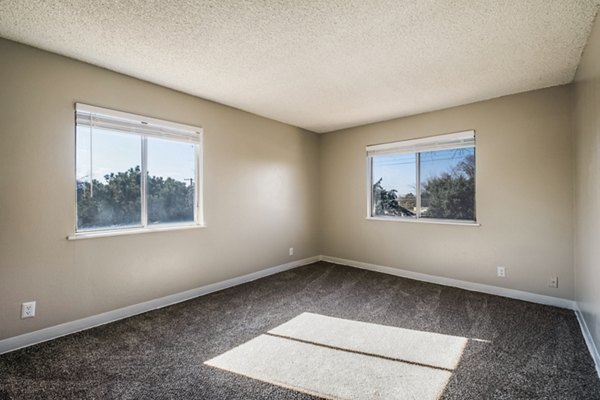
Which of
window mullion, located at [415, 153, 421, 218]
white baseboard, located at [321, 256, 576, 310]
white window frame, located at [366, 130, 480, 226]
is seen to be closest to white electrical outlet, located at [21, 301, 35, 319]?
white baseboard, located at [321, 256, 576, 310]

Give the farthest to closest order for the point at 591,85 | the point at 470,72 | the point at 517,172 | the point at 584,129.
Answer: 1. the point at 517,172
2. the point at 470,72
3. the point at 584,129
4. the point at 591,85

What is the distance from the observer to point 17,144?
2.27m

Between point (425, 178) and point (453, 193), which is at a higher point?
point (425, 178)

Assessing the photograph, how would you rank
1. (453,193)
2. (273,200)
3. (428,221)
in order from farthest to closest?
1. (273,200)
2. (428,221)
3. (453,193)

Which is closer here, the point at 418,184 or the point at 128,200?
the point at 128,200

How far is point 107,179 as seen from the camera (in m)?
2.84

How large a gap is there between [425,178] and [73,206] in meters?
4.15

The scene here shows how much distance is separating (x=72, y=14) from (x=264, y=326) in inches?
109

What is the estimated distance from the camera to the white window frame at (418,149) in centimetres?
376

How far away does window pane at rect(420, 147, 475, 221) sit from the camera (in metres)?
3.80

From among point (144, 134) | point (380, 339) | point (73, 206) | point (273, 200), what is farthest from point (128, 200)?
point (380, 339)

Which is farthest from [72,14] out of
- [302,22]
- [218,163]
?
[218,163]

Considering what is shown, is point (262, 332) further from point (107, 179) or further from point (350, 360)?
point (107, 179)

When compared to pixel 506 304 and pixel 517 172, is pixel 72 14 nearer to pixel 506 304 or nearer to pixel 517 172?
pixel 517 172
